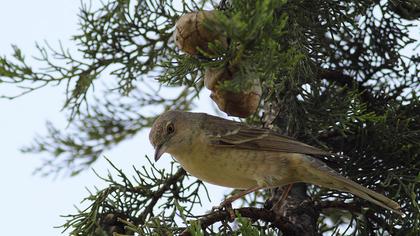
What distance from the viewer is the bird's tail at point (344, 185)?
171 inches

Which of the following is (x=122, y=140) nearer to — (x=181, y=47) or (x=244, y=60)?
(x=181, y=47)

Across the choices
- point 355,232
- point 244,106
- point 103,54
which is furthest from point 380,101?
point 103,54

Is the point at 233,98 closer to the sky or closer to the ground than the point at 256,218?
closer to the sky

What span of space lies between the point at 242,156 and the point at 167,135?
0.58 metres

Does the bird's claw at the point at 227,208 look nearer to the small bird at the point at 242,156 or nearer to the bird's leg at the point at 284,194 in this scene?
the small bird at the point at 242,156

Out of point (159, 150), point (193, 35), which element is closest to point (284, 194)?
point (159, 150)

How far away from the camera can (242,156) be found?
5.00 metres

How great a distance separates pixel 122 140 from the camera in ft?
20.4

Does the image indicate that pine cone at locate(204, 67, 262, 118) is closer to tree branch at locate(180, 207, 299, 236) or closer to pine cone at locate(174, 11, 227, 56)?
pine cone at locate(174, 11, 227, 56)

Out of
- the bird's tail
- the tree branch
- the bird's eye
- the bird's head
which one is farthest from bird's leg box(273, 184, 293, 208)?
the bird's eye

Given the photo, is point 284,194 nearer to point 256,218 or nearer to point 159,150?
point 256,218

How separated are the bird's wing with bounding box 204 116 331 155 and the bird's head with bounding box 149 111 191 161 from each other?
0.19 metres

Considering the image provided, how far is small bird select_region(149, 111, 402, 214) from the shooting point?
486 cm

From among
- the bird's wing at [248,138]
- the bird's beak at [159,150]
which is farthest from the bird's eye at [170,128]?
the bird's wing at [248,138]
